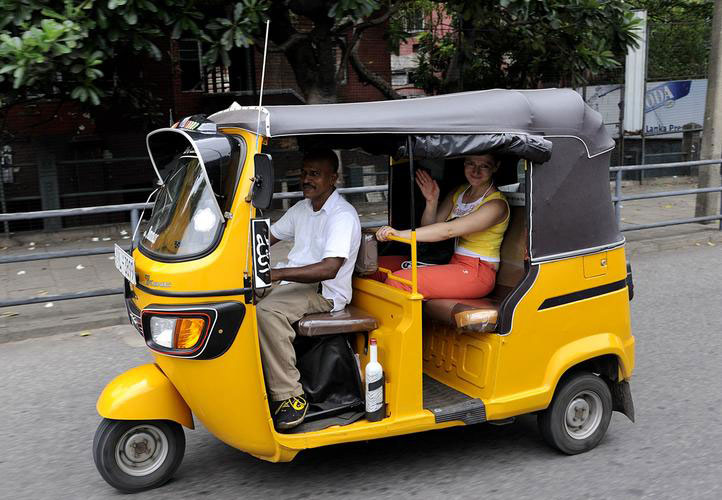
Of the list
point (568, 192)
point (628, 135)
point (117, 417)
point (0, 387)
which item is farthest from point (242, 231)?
point (628, 135)

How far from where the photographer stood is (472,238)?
183 inches

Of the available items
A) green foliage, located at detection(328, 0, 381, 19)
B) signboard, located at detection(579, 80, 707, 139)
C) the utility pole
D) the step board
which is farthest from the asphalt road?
signboard, located at detection(579, 80, 707, 139)

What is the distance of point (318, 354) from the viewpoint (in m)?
4.13

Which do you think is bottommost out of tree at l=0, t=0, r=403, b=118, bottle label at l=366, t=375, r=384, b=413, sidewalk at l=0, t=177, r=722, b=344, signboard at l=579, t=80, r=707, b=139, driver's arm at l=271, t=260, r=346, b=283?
sidewalk at l=0, t=177, r=722, b=344

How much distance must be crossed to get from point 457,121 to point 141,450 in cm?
243

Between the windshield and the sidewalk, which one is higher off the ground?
the windshield

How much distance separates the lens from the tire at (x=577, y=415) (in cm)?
441

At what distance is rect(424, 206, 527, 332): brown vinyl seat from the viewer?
4141 mm

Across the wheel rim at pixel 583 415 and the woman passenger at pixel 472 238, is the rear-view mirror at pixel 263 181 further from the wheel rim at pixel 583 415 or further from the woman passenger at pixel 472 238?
the wheel rim at pixel 583 415

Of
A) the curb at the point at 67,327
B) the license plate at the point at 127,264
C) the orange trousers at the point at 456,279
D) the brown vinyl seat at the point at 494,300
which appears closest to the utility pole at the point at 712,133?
the brown vinyl seat at the point at 494,300

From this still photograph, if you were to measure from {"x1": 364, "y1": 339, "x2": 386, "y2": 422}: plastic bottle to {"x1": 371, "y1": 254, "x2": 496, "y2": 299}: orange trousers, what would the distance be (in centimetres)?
61

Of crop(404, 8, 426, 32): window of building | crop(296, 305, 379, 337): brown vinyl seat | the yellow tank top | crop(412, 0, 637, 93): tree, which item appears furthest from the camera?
crop(404, 8, 426, 32): window of building

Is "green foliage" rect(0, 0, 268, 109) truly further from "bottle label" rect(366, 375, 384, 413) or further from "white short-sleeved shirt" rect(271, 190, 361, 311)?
"bottle label" rect(366, 375, 384, 413)

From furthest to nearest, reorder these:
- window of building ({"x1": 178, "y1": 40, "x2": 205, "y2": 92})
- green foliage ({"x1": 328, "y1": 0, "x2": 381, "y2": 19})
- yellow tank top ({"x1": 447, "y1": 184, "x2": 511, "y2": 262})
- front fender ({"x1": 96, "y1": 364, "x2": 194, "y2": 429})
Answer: window of building ({"x1": 178, "y1": 40, "x2": 205, "y2": 92}), green foliage ({"x1": 328, "y1": 0, "x2": 381, "y2": 19}), yellow tank top ({"x1": 447, "y1": 184, "x2": 511, "y2": 262}), front fender ({"x1": 96, "y1": 364, "x2": 194, "y2": 429})
